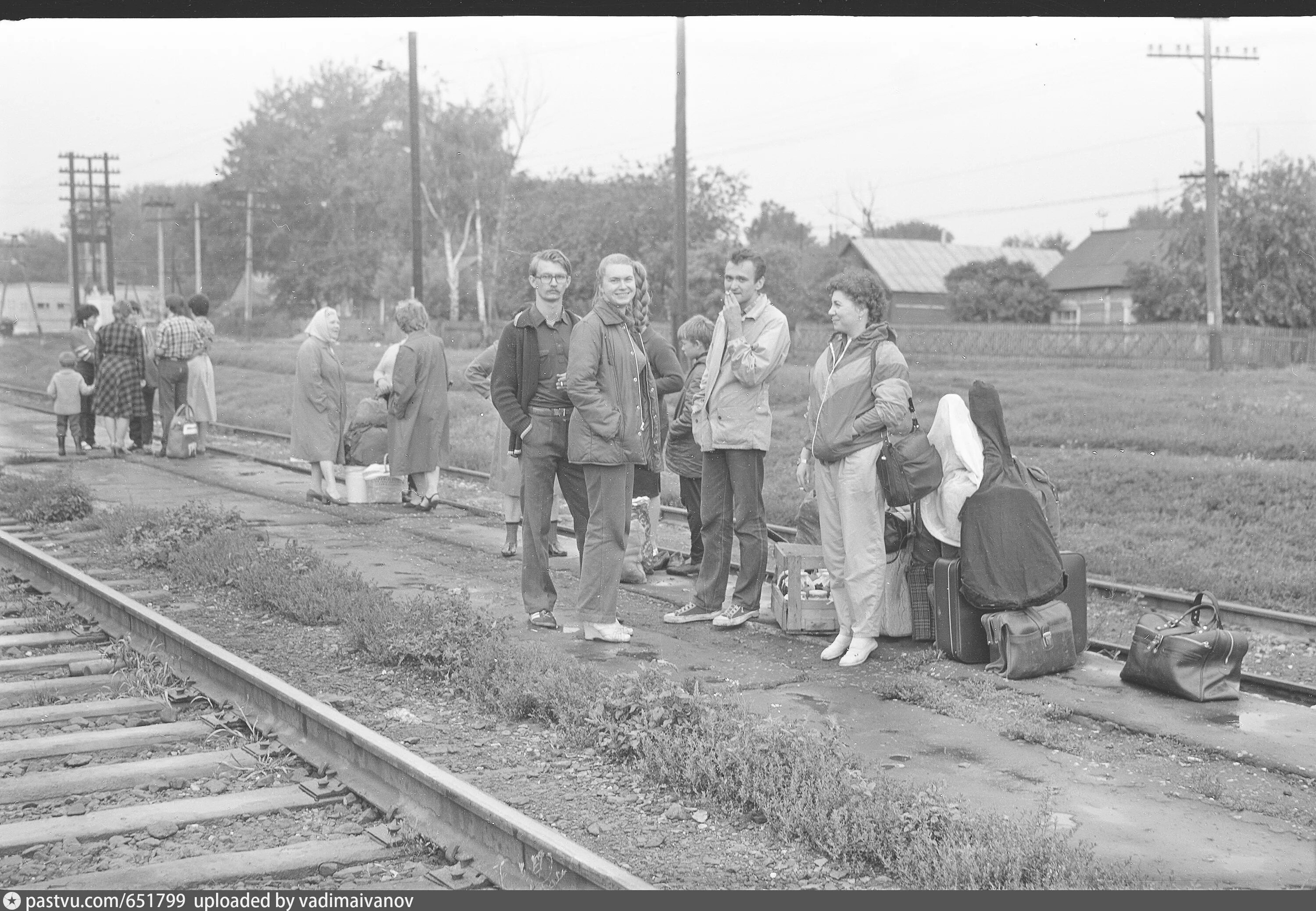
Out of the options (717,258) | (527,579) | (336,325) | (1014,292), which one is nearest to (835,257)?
(1014,292)

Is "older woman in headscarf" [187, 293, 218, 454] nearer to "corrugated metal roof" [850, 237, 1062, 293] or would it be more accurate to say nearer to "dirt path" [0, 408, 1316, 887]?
"dirt path" [0, 408, 1316, 887]

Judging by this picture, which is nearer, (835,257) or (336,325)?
(336,325)

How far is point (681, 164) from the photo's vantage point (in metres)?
22.2

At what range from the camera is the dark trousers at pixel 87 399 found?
18578 mm

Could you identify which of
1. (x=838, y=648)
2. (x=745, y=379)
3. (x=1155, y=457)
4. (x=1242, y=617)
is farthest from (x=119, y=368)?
(x=1242, y=617)

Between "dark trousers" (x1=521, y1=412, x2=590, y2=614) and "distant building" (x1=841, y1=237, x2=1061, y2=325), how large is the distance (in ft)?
169

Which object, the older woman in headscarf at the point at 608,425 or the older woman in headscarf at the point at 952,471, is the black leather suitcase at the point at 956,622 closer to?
the older woman in headscarf at the point at 952,471

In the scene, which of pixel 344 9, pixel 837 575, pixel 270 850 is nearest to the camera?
pixel 270 850

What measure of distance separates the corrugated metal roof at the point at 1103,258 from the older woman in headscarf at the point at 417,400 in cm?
5336

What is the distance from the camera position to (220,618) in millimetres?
8664

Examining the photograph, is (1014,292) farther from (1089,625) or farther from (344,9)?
(344,9)

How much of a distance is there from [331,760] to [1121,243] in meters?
66.0

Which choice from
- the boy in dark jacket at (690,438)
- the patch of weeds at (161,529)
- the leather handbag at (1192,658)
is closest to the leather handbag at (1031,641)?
the leather handbag at (1192,658)

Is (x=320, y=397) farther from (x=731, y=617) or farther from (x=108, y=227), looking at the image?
(x=108, y=227)
